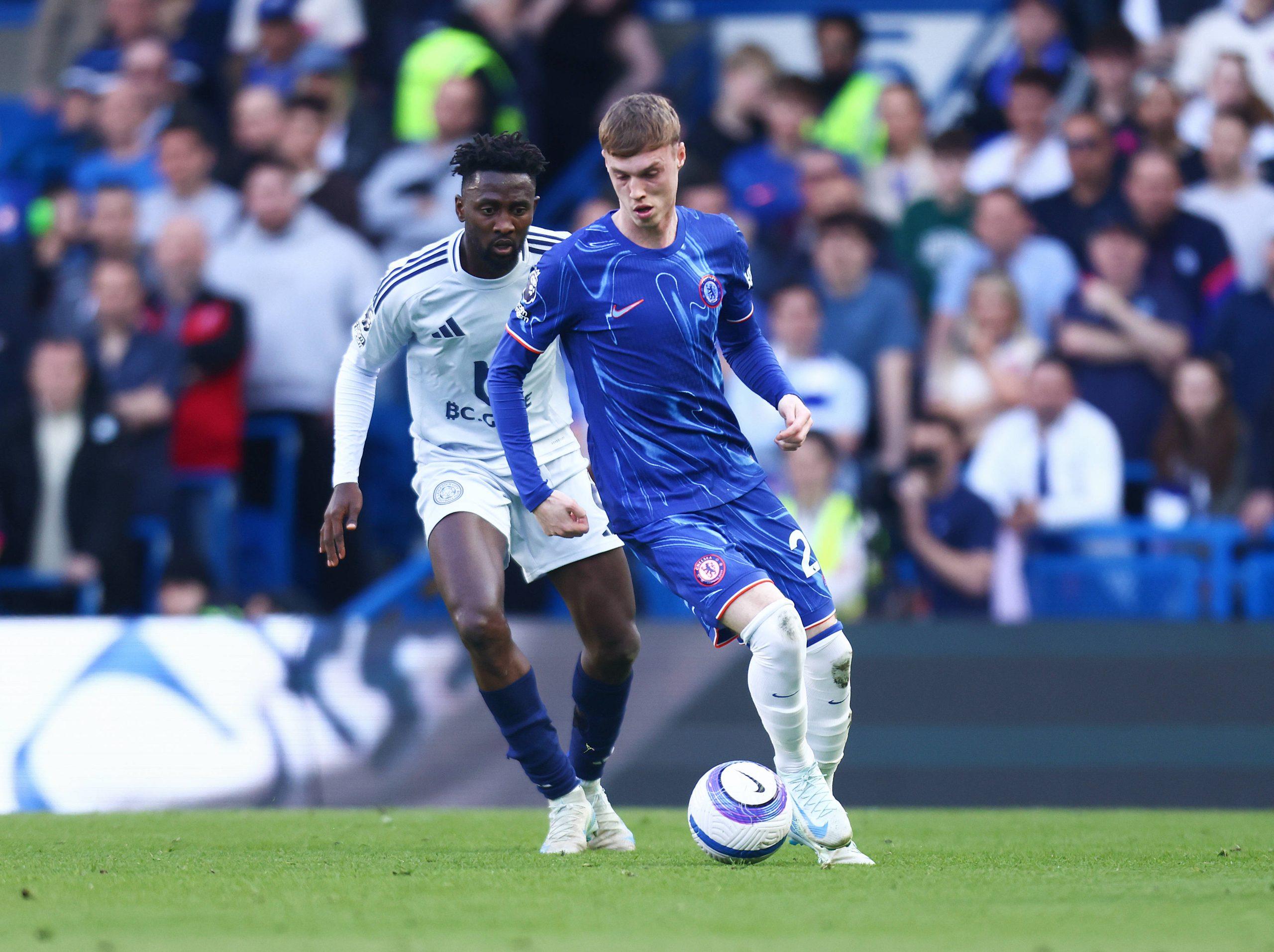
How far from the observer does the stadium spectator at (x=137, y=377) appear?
11.1 meters

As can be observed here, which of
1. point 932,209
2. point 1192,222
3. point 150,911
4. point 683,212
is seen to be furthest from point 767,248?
point 150,911

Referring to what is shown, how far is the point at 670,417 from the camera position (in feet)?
19.5

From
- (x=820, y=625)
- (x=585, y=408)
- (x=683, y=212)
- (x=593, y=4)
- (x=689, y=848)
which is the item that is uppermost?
(x=593, y=4)

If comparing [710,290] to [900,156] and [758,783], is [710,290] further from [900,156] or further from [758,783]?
[900,156]

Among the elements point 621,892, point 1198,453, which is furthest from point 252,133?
point 621,892

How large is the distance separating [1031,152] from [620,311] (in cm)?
747

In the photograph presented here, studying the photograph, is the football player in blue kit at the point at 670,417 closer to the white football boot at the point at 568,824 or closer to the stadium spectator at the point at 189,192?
the white football boot at the point at 568,824

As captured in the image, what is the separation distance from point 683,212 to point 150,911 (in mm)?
2795

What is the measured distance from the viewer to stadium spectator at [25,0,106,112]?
15484 millimetres

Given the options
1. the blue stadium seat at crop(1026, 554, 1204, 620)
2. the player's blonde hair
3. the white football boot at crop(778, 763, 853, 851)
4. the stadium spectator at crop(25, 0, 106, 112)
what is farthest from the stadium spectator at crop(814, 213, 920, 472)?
the stadium spectator at crop(25, 0, 106, 112)

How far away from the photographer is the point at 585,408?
6.06m

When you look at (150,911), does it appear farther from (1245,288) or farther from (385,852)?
(1245,288)

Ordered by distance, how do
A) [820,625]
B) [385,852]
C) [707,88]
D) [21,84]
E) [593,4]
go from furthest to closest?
[21,84], [707,88], [593,4], [385,852], [820,625]

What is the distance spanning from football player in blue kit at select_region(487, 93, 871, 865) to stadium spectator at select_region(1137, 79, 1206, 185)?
23.4 ft
